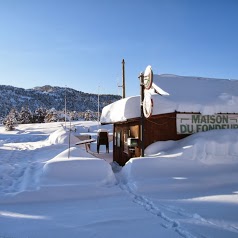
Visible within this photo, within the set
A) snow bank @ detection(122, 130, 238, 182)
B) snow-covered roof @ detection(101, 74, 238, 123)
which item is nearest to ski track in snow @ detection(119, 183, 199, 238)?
snow bank @ detection(122, 130, 238, 182)

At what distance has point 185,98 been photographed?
12.7 m

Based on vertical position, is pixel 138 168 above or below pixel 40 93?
below

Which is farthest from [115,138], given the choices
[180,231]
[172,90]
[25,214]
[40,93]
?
[40,93]

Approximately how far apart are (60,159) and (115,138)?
8018 millimetres

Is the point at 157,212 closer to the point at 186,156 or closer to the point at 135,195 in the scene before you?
the point at 135,195

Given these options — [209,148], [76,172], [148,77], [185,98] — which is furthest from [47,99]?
[76,172]

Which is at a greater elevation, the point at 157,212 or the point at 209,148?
the point at 209,148

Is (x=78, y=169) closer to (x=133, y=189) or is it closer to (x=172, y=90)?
(x=133, y=189)

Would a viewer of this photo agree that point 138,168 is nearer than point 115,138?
Yes

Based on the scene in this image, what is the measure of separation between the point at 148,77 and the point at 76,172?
14.8 ft

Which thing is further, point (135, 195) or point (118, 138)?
point (118, 138)

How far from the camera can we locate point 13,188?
9.08m

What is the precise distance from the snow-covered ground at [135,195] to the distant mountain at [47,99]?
12551 cm

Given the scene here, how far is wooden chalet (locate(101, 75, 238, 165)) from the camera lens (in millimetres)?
12484
